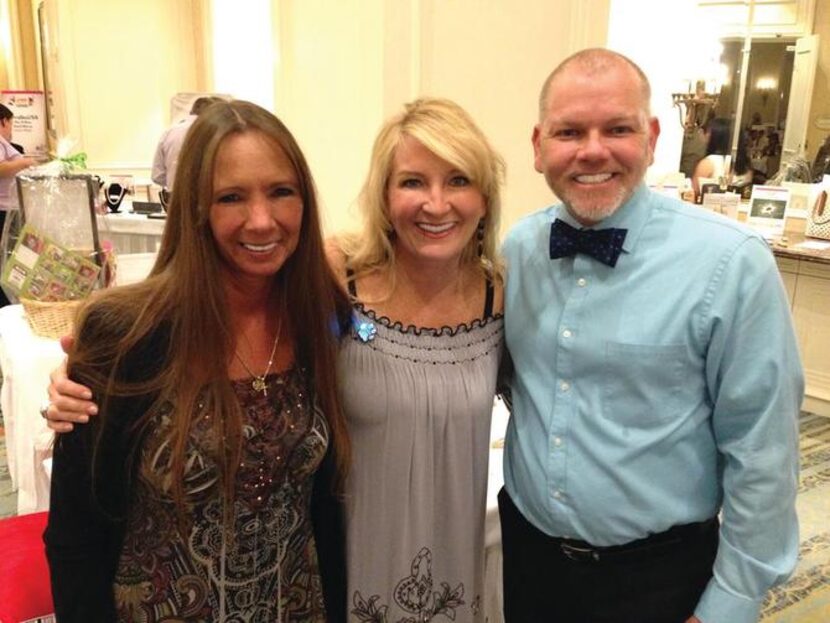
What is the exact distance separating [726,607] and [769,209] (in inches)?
157

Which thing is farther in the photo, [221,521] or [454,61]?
[454,61]

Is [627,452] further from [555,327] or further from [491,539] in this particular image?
[491,539]

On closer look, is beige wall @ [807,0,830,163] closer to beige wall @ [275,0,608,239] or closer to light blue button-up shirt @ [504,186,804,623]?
beige wall @ [275,0,608,239]

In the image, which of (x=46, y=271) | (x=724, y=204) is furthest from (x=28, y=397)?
(x=724, y=204)

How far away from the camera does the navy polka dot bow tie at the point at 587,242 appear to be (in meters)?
1.28

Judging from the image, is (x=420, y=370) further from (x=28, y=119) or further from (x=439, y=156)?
(x=28, y=119)

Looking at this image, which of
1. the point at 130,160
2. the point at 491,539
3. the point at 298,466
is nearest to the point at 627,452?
the point at 491,539

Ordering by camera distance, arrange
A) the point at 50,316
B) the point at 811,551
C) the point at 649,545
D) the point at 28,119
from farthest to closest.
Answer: the point at 28,119 < the point at 811,551 < the point at 50,316 < the point at 649,545

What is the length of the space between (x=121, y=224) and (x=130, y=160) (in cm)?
349

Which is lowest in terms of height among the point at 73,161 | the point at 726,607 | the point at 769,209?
the point at 726,607

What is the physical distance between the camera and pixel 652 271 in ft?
4.14

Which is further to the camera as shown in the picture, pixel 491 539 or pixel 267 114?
pixel 491 539

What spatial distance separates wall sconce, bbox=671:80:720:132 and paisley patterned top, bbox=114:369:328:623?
5259 millimetres

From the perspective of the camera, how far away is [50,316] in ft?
7.73
